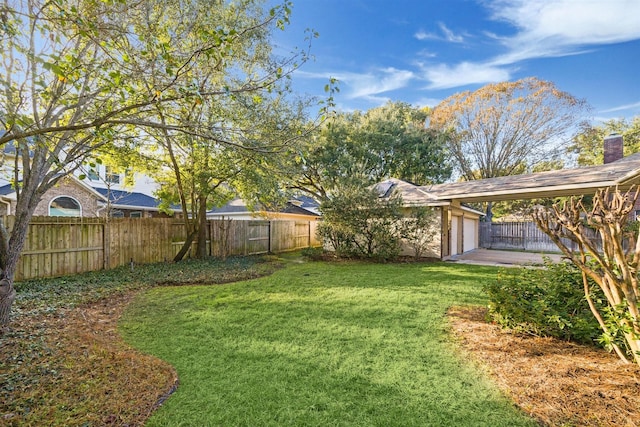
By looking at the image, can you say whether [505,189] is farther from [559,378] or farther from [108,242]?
[108,242]

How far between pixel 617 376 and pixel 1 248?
750 centimetres

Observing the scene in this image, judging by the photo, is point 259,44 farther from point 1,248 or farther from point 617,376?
point 617,376

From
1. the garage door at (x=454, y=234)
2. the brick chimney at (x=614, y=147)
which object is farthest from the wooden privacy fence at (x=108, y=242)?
the brick chimney at (x=614, y=147)

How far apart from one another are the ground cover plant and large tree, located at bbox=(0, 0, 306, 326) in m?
0.82

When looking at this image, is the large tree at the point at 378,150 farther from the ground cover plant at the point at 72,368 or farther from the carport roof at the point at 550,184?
the ground cover plant at the point at 72,368

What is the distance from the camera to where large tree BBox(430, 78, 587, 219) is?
57.0 ft

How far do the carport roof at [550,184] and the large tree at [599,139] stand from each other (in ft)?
32.4

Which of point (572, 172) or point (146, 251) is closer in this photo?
point (146, 251)

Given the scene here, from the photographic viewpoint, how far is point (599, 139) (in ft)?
63.5

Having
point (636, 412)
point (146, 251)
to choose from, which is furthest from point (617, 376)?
point (146, 251)

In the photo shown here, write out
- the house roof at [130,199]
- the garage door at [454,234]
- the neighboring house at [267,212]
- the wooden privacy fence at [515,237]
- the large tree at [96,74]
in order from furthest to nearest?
the neighboring house at [267,212] < the house roof at [130,199] < the wooden privacy fence at [515,237] < the garage door at [454,234] < the large tree at [96,74]

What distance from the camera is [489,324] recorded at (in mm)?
4230

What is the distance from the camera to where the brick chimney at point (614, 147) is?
547 inches

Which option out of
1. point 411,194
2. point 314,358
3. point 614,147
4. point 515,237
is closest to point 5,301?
point 314,358
